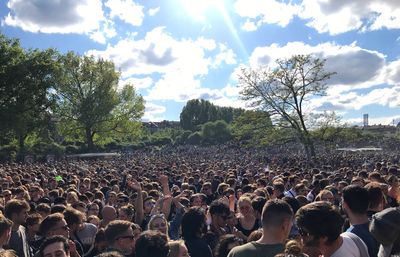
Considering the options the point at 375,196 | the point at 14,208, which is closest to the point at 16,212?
the point at 14,208

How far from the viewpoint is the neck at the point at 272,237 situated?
3535 millimetres

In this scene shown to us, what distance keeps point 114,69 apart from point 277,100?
2917 cm

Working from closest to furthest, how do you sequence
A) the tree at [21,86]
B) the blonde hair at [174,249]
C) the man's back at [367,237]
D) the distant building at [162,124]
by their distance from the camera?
the man's back at [367,237] < the blonde hair at [174,249] < the tree at [21,86] < the distant building at [162,124]

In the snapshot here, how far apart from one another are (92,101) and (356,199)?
51.1 metres

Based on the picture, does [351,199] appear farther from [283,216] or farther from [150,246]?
[150,246]

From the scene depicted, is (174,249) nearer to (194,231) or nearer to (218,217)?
(194,231)

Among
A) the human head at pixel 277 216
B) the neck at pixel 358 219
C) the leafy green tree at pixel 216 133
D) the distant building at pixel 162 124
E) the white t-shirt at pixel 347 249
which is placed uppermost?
the distant building at pixel 162 124

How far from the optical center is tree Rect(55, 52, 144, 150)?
173 feet

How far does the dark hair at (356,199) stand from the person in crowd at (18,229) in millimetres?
3909

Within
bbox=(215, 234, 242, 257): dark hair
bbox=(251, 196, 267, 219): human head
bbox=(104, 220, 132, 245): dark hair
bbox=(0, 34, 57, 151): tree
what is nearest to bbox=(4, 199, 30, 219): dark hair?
bbox=(104, 220, 132, 245): dark hair

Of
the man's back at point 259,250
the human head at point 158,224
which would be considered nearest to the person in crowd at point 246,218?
the human head at point 158,224

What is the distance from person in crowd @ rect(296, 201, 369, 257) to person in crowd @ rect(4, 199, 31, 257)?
144 inches

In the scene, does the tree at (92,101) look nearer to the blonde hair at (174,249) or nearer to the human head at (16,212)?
the human head at (16,212)

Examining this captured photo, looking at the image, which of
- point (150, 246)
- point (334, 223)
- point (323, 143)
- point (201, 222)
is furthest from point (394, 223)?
point (323, 143)
